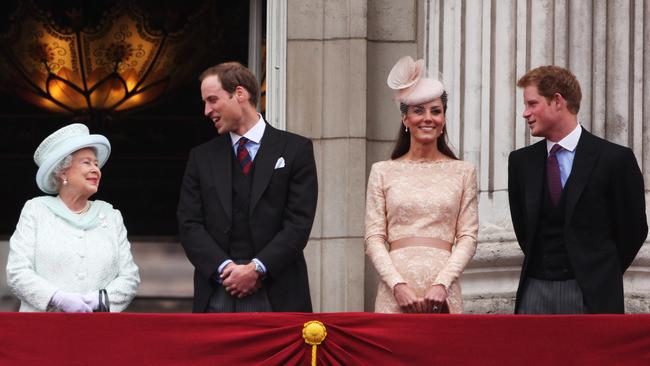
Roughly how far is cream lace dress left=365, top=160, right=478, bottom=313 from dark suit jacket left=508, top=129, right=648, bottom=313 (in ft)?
1.05

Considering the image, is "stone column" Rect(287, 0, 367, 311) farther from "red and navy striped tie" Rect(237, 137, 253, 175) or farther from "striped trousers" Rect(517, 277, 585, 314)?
"striped trousers" Rect(517, 277, 585, 314)

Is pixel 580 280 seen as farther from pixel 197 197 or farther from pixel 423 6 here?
pixel 423 6

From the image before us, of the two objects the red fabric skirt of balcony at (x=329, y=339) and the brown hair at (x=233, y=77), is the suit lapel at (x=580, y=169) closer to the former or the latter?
the red fabric skirt of balcony at (x=329, y=339)

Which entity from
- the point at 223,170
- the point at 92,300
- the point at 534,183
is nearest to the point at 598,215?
the point at 534,183

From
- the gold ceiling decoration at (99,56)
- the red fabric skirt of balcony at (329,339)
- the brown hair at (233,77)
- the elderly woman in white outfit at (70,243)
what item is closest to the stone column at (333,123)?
the gold ceiling decoration at (99,56)

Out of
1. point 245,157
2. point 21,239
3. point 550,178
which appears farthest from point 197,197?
point 550,178

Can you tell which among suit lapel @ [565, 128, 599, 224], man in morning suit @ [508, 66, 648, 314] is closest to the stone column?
man in morning suit @ [508, 66, 648, 314]

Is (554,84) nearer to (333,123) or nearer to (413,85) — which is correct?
(413,85)

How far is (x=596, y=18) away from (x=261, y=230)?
3.16 meters

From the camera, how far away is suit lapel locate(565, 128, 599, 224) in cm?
895

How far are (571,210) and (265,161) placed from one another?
1589 millimetres

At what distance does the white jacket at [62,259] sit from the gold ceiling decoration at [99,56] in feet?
16.4

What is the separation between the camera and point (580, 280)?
29.0 ft

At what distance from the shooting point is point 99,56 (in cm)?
1429
